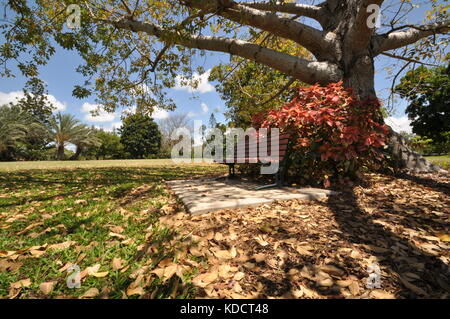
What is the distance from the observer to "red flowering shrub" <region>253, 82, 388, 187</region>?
312cm

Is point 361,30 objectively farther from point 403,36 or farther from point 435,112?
point 435,112

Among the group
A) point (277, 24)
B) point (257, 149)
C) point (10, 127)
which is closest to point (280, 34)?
point (277, 24)

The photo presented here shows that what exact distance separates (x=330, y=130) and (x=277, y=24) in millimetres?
3051

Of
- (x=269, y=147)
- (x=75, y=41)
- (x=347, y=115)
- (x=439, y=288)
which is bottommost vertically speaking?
(x=439, y=288)

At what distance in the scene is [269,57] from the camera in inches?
185

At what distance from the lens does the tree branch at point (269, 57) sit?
4.41 meters

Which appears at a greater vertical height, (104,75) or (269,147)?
(104,75)

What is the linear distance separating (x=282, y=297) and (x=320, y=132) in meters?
2.91

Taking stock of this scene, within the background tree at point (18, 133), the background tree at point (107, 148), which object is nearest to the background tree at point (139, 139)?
the background tree at point (107, 148)

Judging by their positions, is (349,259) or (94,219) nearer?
(349,259)

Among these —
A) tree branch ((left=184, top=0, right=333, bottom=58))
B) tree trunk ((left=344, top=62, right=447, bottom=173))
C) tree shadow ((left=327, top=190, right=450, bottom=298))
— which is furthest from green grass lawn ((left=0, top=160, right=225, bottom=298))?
tree trunk ((left=344, top=62, right=447, bottom=173))
